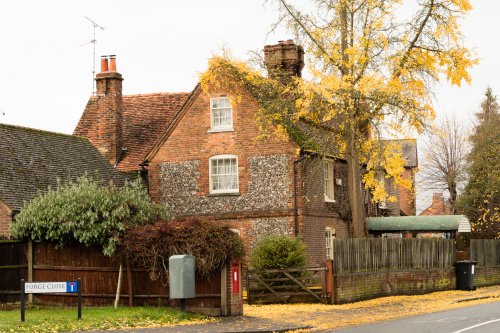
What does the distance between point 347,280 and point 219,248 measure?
7896 mm

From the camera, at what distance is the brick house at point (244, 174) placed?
37094 mm

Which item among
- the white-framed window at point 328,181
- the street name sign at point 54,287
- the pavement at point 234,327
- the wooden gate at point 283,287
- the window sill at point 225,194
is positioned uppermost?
the white-framed window at point 328,181

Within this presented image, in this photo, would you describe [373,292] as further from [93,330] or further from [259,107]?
[93,330]

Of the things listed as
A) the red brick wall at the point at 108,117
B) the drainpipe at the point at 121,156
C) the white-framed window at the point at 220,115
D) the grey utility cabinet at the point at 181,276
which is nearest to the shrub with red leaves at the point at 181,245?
the grey utility cabinet at the point at 181,276

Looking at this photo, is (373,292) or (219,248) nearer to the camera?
(219,248)

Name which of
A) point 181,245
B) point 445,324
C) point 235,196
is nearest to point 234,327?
point 181,245

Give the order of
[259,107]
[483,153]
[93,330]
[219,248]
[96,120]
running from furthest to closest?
[483,153] < [96,120] < [259,107] < [219,248] < [93,330]

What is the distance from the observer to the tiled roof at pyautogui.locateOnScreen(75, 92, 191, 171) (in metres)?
42.4

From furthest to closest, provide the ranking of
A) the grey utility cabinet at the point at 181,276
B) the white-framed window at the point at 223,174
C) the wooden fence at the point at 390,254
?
1. the white-framed window at the point at 223,174
2. the wooden fence at the point at 390,254
3. the grey utility cabinet at the point at 181,276

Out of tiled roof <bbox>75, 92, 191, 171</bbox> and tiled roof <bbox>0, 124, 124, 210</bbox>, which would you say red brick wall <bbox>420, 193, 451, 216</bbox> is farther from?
tiled roof <bbox>0, 124, 124, 210</bbox>

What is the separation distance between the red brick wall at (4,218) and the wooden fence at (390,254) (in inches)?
460

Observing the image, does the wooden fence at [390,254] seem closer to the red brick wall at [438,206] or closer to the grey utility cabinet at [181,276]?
the grey utility cabinet at [181,276]

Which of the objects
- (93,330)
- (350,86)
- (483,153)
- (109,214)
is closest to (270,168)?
(350,86)

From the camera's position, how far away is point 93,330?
19.5 m
